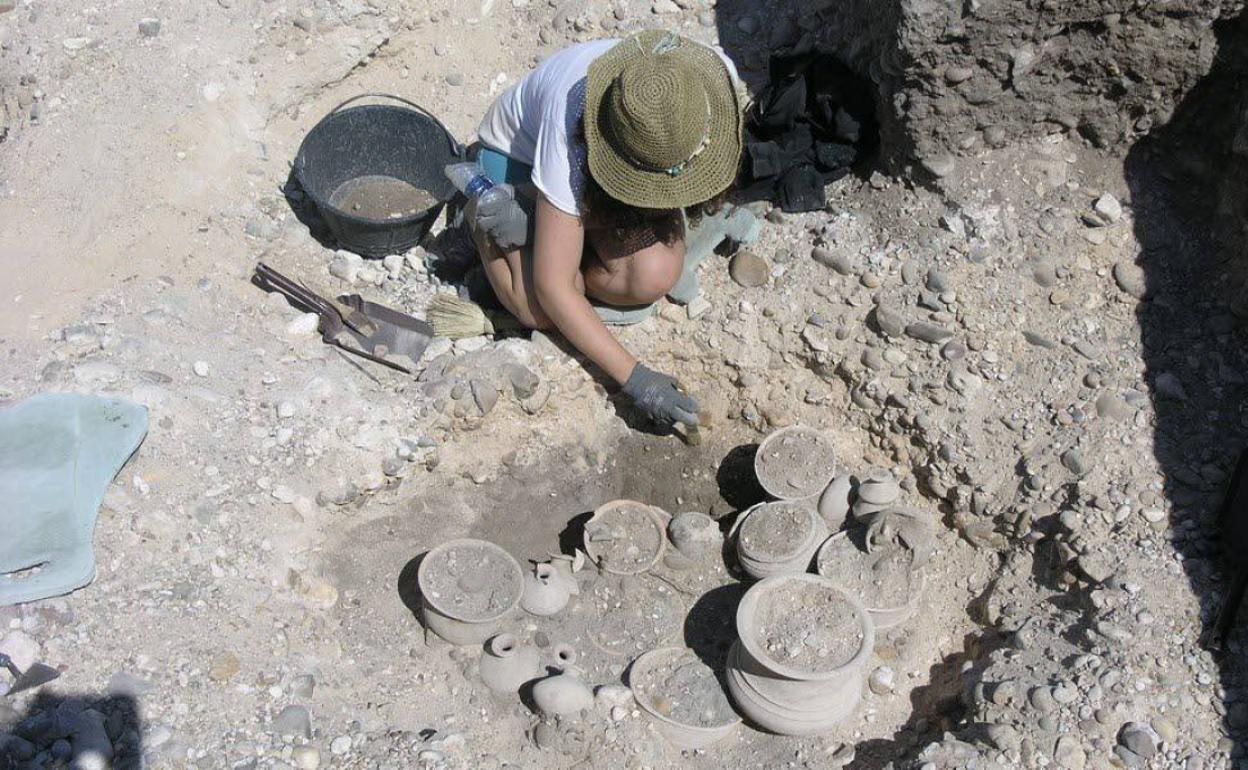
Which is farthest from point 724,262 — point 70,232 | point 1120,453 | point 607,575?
point 70,232

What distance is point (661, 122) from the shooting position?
2.53 m

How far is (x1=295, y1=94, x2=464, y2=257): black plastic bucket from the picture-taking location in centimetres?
371

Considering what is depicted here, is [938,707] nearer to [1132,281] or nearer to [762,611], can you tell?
[762,611]

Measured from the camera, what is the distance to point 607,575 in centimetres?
326

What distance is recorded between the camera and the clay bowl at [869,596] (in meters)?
3.06

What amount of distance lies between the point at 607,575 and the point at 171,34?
286 cm

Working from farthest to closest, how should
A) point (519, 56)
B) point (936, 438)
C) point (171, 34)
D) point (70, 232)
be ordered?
point (519, 56) < point (171, 34) < point (70, 232) < point (936, 438)

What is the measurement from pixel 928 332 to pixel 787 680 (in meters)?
1.34

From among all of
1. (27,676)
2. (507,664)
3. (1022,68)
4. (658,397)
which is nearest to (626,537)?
(658,397)

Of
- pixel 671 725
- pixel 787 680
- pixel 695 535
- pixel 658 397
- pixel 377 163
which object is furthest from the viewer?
pixel 377 163

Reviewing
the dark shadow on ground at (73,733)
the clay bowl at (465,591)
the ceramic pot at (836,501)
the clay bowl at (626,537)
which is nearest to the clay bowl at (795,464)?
the ceramic pot at (836,501)

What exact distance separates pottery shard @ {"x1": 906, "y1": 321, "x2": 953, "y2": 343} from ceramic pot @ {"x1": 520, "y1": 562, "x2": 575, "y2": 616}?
4.86 feet

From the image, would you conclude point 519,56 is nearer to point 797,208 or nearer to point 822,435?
point 797,208

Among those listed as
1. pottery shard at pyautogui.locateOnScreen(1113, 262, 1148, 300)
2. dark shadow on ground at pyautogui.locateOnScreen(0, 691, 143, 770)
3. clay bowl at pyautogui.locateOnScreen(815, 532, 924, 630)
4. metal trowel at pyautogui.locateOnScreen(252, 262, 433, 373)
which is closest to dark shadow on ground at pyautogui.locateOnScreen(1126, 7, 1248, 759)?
pottery shard at pyautogui.locateOnScreen(1113, 262, 1148, 300)
